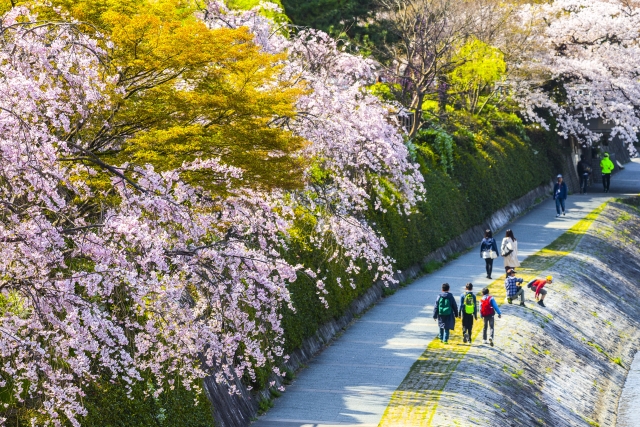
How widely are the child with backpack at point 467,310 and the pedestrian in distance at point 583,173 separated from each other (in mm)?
29054

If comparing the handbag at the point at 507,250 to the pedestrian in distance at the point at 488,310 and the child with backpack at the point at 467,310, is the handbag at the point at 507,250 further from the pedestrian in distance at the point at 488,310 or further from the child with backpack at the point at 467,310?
the child with backpack at the point at 467,310

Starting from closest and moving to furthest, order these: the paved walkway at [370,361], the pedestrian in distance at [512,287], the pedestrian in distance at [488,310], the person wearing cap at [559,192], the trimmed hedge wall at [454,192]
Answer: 1. the paved walkway at [370,361]
2. the pedestrian in distance at [488,310]
3. the trimmed hedge wall at [454,192]
4. the pedestrian in distance at [512,287]
5. the person wearing cap at [559,192]

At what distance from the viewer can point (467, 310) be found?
802 inches

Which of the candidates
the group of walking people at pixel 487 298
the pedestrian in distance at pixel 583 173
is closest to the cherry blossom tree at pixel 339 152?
the group of walking people at pixel 487 298

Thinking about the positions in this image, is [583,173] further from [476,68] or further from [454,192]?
[454,192]

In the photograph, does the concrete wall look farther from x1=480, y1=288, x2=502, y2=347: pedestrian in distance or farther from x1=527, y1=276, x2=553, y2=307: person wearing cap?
x1=527, y1=276, x2=553, y2=307: person wearing cap

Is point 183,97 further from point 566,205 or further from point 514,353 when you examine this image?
point 566,205

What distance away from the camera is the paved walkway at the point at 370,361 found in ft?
52.5

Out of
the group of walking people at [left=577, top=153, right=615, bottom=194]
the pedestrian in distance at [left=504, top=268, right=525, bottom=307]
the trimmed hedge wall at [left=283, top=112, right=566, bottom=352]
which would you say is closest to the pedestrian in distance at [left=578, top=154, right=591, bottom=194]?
the group of walking people at [left=577, top=153, right=615, bottom=194]

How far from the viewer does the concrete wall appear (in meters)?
15.4

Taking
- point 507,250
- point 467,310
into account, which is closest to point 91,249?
point 467,310

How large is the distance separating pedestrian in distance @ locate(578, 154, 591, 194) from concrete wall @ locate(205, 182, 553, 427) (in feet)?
28.8

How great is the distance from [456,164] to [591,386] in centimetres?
1417

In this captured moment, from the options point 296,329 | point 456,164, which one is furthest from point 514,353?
point 456,164
